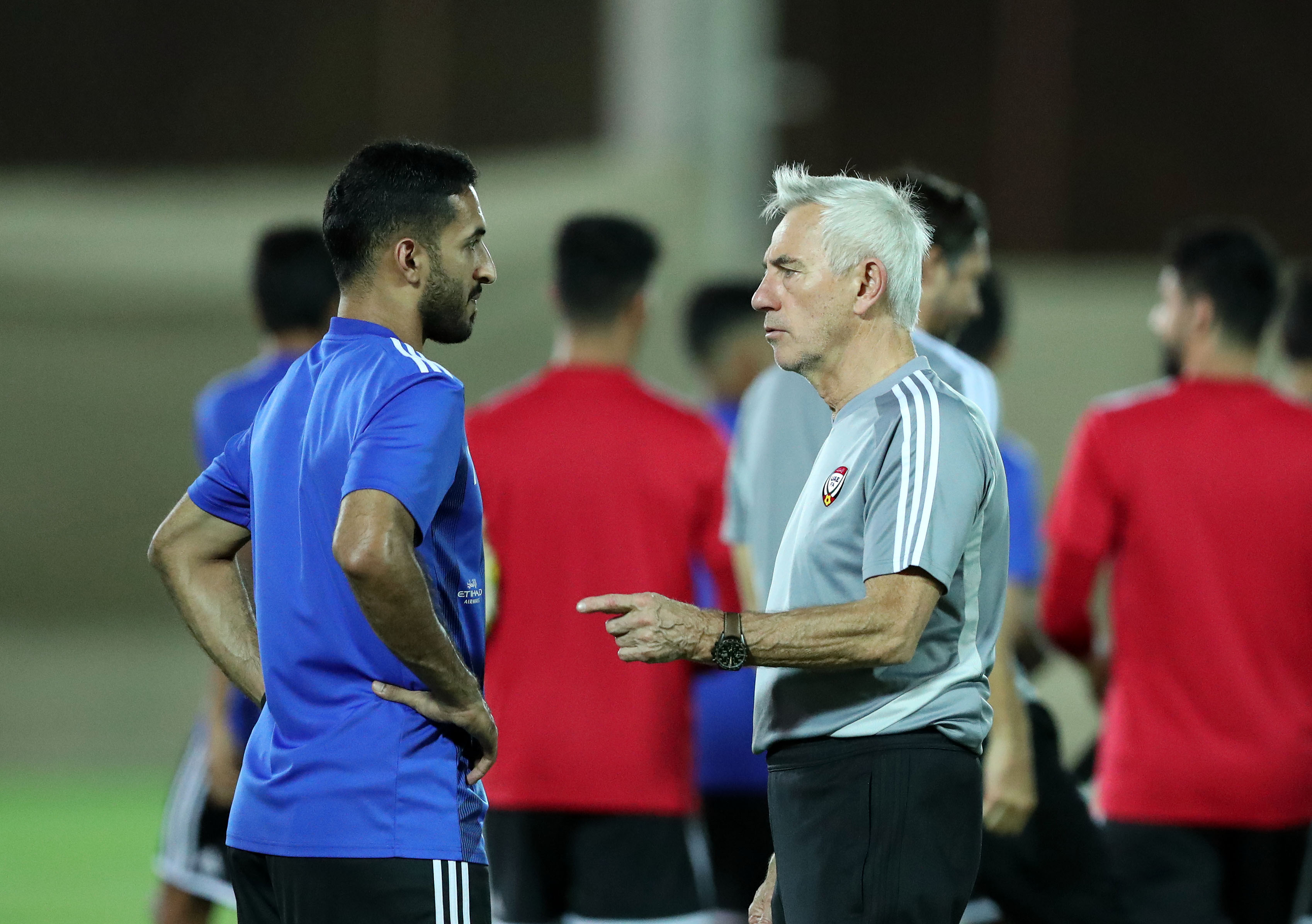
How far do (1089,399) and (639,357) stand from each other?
2962 millimetres

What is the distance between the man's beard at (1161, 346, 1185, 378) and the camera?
475 centimetres

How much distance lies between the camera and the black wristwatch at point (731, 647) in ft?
8.05

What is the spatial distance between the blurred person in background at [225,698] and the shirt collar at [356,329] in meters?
1.63

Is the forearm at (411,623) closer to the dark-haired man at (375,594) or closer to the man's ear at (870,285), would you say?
the dark-haired man at (375,594)

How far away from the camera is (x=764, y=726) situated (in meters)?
2.79

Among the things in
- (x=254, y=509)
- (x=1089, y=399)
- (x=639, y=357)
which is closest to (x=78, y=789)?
(x=639, y=357)

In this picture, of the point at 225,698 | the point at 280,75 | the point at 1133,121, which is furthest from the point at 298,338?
the point at 1133,121

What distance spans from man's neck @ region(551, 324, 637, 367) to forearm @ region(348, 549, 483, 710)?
1.81 m

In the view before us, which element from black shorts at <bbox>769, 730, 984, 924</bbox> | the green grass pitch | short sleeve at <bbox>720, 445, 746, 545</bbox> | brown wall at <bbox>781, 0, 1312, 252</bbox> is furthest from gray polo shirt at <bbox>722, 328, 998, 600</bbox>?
brown wall at <bbox>781, 0, 1312, 252</bbox>

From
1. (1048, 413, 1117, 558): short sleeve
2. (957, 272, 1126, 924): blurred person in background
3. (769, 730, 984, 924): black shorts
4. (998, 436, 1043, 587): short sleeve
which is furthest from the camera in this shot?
(998, 436, 1043, 587): short sleeve

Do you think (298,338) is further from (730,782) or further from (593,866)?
(730,782)

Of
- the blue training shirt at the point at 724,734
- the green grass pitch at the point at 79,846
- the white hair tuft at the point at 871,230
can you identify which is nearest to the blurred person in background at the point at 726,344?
the blue training shirt at the point at 724,734

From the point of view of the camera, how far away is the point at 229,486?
9.39ft

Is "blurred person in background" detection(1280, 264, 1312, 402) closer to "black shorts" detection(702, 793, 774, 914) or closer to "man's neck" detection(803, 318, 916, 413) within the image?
"black shorts" detection(702, 793, 774, 914)
